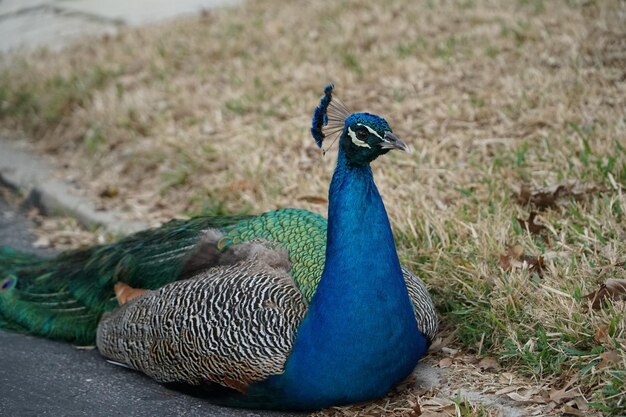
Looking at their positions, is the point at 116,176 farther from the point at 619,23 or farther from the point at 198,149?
the point at 619,23

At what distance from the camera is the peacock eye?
9.33ft

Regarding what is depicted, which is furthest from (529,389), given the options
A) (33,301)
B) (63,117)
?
(63,117)

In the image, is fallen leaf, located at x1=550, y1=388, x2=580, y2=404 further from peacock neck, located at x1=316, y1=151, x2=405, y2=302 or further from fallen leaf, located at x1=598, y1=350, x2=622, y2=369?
peacock neck, located at x1=316, y1=151, x2=405, y2=302

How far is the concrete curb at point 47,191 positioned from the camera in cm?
502

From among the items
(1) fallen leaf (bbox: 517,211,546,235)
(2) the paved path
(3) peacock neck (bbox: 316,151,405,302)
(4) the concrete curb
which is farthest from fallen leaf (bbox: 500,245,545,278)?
(2) the paved path

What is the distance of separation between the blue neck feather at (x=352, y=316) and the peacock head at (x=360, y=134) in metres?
0.05

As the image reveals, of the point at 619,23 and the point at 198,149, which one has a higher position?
the point at 619,23

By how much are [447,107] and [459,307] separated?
6.33 feet

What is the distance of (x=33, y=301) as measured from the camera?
3789 millimetres

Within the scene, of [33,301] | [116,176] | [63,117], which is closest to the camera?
[33,301]

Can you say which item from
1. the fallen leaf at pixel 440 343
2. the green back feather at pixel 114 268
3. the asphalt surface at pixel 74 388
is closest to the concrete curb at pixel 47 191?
the green back feather at pixel 114 268

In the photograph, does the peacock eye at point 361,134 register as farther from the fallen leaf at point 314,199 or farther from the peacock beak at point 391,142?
the fallen leaf at point 314,199

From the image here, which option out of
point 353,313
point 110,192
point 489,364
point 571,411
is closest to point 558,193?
point 489,364

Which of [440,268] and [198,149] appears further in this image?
[198,149]
